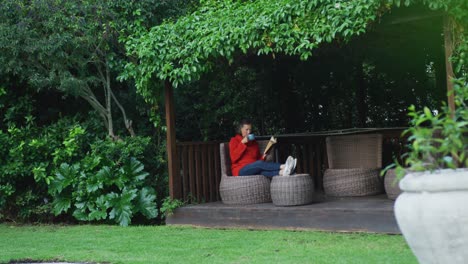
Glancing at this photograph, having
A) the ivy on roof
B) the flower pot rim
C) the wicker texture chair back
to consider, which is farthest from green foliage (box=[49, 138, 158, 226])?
the flower pot rim

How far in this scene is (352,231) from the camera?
24.3 feet

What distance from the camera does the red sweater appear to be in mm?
8859

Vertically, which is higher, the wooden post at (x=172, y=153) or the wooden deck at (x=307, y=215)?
the wooden post at (x=172, y=153)

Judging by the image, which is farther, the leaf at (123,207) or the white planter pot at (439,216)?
the leaf at (123,207)

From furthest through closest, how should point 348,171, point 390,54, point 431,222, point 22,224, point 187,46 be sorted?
1. point 390,54
2. point 22,224
3. point 348,171
4. point 187,46
5. point 431,222

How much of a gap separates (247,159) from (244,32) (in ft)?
6.19

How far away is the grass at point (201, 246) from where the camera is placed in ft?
20.1

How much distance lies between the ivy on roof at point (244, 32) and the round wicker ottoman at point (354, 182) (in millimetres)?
1913

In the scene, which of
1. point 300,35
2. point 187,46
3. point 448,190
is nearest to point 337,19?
point 300,35

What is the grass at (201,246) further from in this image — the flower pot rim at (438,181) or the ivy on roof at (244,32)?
the ivy on roof at (244,32)

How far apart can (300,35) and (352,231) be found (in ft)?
7.21

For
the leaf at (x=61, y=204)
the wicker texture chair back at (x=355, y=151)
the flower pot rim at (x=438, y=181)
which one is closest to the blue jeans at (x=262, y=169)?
the wicker texture chair back at (x=355, y=151)

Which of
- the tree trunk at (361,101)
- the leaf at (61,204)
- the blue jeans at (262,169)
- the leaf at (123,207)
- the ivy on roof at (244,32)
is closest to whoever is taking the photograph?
the ivy on roof at (244,32)

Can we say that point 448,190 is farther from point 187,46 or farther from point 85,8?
point 85,8
